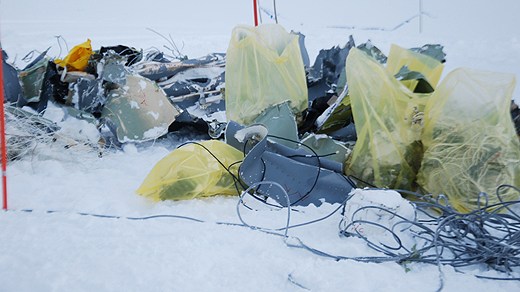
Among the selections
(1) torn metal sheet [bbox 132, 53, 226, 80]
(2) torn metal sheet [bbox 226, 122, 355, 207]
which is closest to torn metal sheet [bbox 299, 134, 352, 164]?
(2) torn metal sheet [bbox 226, 122, 355, 207]

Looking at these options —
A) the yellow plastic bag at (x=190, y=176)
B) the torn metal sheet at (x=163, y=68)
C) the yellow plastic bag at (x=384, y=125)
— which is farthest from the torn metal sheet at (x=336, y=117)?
the torn metal sheet at (x=163, y=68)

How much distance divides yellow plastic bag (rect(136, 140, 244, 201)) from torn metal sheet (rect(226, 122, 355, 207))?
0.43 ft

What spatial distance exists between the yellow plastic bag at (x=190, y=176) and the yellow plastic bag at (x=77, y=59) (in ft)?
6.40

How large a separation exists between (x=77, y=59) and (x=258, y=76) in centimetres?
184

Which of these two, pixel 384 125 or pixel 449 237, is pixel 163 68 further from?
pixel 449 237

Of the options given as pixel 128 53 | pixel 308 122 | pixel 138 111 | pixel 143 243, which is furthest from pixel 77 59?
pixel 143 243

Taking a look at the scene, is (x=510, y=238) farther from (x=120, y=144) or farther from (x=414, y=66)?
(x=120, y=144)

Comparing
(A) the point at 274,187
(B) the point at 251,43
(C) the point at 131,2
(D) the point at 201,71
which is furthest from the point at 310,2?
(A) the point at 274,187

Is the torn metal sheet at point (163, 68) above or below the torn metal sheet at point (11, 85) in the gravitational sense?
below

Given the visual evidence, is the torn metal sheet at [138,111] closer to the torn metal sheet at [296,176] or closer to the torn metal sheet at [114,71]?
the torn metal sheet at [114,71]

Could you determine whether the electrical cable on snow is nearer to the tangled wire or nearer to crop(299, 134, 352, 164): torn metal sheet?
the tangled wire

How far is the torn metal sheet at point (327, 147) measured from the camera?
2.67 m

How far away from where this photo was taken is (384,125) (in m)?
2.46

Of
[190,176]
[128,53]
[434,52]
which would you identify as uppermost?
[434,52]
